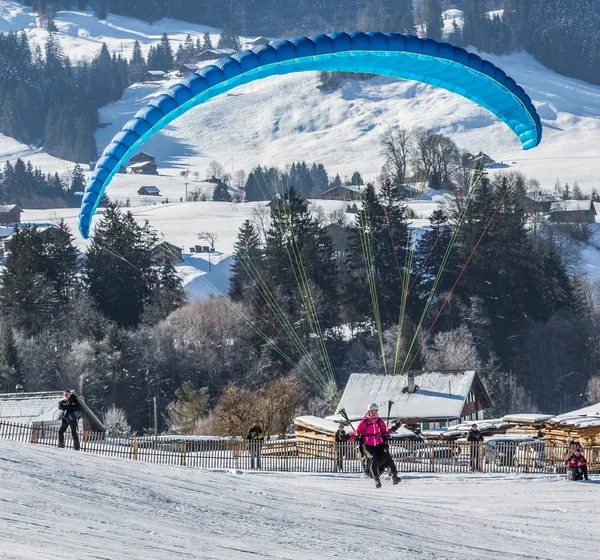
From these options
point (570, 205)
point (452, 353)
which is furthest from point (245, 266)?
point (570, 205)

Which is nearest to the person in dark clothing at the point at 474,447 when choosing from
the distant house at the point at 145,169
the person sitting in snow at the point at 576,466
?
the person sitting in snow at the point at 576,466

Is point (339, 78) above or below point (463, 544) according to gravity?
above

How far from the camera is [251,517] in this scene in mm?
12688

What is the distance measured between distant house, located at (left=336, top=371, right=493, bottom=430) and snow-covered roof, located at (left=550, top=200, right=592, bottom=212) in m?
54.8

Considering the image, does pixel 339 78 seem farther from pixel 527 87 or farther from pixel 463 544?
pixel 463 544

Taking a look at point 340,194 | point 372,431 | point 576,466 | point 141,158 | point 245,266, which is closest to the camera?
point 372,431

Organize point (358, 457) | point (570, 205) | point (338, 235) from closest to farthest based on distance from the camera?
point (358, 457) < point (338, 235) < point (570, 205)

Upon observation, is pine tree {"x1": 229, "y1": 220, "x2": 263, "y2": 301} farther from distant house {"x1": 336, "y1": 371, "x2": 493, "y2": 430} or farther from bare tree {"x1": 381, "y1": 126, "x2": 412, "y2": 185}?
bare tree {"x1": 381, "y1": 126, "x2": 412, "y2": 185}

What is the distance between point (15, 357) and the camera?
60469 millimetres

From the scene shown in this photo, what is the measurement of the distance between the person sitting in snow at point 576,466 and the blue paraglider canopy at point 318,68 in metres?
5.47

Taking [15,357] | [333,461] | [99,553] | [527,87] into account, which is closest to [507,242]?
[15,357]

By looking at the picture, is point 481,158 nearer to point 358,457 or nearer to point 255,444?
point 358,457

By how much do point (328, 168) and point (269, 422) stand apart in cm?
11602

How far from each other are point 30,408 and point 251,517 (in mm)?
27212
